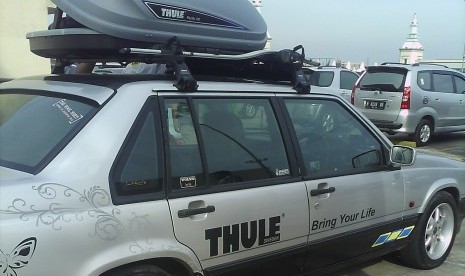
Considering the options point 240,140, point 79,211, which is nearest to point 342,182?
point 240,140

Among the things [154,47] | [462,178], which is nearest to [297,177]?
[154,47]

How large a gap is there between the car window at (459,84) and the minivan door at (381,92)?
6.77ft

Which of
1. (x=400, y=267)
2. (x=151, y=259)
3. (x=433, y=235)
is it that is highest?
(x=151, y=259)

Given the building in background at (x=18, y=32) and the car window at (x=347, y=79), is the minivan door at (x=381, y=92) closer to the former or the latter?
the car window at (x=347, y=79)

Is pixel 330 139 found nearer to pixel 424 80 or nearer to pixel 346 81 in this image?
pixel 424 80

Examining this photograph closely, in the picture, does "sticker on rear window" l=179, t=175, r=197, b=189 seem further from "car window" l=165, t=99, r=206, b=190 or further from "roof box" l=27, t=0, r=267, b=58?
"roof box" l=27, t=0, r=267, b=58

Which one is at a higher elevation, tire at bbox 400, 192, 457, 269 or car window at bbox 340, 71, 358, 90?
car window at bbox 340, 71, 358, 90

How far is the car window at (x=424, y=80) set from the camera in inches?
440

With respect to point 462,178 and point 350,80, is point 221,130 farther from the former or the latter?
point 350,80

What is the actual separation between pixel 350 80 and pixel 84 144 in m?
12.0

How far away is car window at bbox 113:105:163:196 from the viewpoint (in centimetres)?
238

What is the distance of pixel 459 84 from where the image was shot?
487 inches

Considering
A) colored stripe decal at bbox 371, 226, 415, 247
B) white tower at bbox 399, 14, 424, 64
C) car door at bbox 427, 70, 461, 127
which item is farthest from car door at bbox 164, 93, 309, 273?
white tower at bbox 399, 14, 424, 64

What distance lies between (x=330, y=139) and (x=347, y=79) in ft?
33.9
